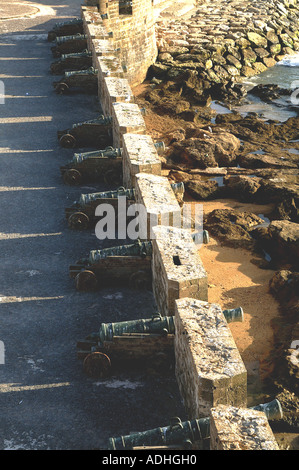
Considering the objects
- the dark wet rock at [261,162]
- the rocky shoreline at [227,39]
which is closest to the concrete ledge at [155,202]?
Answer: the dark wet rock at [261,162]

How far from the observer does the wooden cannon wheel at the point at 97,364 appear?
29.5 ft

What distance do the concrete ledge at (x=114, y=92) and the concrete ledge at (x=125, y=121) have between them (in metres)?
0.29

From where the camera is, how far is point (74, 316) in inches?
401

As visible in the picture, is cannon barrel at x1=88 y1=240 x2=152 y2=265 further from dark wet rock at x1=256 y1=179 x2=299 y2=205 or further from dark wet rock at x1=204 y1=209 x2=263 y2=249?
dark wet rock at x1=256 y1=179 x2=299 y2=205

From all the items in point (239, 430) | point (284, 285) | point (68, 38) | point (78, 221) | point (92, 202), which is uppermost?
point (239, 430)

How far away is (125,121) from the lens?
13.7 meters

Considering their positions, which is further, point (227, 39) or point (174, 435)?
point (227, 39)

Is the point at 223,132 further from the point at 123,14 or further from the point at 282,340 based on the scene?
the point at 282,340

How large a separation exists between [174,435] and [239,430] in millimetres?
949

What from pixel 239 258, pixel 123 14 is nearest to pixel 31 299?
pixel 239 258

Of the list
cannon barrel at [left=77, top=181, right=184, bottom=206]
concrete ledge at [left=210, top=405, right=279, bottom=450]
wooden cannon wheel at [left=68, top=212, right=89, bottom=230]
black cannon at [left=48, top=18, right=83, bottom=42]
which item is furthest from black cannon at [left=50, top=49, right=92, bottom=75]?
concrete ledge at [left=210, top=405, right=279, bottom=450]

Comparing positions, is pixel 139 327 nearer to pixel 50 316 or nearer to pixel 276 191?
pixel 50 316

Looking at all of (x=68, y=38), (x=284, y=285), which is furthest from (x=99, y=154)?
(x=68, y=38)

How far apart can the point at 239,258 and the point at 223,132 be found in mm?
8659
